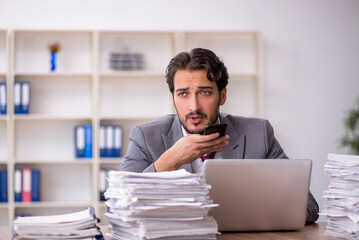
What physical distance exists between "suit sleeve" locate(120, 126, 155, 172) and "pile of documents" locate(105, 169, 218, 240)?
84cm

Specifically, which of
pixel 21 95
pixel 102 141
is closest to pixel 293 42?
pixel 102 141

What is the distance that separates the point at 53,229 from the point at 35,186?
11.4 ft

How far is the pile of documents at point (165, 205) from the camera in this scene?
1.46m

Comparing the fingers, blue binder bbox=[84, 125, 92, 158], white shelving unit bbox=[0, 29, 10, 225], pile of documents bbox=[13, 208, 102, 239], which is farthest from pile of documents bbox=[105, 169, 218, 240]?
white shelving unit bbox=[0, 29, 10, 225]

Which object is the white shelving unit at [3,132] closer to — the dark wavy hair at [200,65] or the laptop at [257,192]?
the dark wavy hair at [200,65]

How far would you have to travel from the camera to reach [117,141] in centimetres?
485

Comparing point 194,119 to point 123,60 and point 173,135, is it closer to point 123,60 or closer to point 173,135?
point 173,135

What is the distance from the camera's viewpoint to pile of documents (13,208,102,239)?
1455mm

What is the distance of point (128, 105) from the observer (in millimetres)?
5129

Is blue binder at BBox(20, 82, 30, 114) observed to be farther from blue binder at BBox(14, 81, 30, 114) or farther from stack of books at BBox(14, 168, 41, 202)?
stack of books at BBox(14, 168, 41, 202)

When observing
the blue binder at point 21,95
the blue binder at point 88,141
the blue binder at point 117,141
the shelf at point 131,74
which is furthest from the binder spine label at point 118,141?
A: the blue binder at point 21,95

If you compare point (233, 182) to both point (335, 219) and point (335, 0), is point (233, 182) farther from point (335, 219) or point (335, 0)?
point (335, 0)

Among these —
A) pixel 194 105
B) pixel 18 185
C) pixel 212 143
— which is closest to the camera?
pixel 212 143

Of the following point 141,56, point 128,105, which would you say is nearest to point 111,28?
point 141,56
